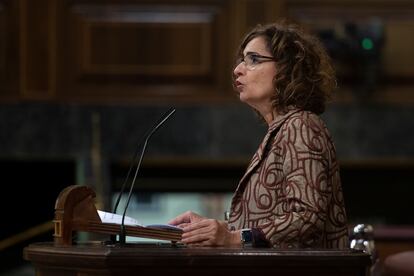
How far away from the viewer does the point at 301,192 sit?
271 centimetres

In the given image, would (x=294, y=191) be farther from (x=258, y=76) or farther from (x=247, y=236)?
(x=258, y=76)

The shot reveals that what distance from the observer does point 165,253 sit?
2371 millimetres

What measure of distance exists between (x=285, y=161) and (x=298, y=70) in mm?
351

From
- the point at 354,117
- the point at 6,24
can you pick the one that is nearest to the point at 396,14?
the point at 354,117

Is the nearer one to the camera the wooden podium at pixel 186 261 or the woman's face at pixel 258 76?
the wooden podium at pixel 186 261

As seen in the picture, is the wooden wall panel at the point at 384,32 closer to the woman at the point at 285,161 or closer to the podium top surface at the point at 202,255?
the woman at the point at 285,161

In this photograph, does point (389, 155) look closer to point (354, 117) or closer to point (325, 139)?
point (354, 117)

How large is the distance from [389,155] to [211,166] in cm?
107

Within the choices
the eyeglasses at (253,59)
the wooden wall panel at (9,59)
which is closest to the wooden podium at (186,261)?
the eyeglasses at (253,59)

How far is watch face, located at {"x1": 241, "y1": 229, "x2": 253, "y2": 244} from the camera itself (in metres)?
2.71

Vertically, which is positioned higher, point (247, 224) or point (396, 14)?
point (396, 14)

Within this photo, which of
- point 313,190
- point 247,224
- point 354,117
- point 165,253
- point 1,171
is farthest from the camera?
point 1,171

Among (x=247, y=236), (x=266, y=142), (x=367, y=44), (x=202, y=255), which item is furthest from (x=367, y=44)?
(x=202, y=255)

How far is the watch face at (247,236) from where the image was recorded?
8.89 feet
